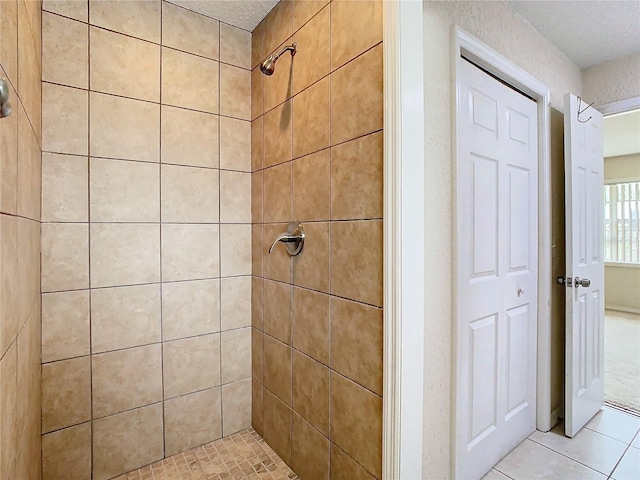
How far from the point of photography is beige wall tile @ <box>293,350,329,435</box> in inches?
53.1

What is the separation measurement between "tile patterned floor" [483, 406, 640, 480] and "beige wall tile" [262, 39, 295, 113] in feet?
6.94

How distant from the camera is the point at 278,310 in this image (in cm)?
166

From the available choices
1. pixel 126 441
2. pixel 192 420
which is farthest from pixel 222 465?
pixel 126 441

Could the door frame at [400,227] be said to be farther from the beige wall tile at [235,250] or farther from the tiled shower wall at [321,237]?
the beige wall tile at [235,250]

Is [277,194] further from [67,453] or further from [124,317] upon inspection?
[67,453]

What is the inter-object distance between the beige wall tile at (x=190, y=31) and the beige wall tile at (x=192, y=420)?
70.3 inches

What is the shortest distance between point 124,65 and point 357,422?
6.00 feet

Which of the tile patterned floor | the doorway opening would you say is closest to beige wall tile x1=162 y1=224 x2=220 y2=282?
the tile patterned floor

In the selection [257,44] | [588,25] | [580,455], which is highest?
[588,25]

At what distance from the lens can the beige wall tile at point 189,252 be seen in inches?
63.9

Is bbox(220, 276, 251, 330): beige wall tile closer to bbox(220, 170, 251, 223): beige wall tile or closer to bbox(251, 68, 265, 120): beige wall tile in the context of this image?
bbox(220, 170, 251, 223): beige wall tile

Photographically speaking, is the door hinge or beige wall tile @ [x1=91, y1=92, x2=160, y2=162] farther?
the door hinge

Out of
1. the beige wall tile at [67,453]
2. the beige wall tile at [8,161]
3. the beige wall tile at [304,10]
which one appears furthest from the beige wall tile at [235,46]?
the beige wall tile at [67,453]

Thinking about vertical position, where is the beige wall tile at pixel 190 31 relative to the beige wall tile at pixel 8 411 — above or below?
above
